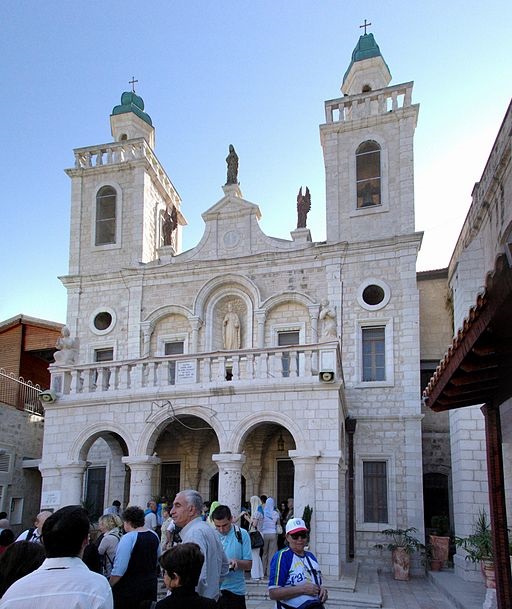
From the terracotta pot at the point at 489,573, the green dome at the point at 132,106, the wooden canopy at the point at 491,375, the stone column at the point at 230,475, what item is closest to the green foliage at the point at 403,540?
the terracotta pot at the point at 489,573

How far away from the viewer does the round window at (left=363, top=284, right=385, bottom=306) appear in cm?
1856

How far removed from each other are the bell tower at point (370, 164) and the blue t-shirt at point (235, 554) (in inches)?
554

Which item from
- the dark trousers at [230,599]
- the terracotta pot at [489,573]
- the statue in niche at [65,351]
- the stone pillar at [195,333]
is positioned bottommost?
the terracotta pot at [489,573]

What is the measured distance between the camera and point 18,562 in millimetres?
3588

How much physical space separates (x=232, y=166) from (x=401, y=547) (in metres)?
12.7

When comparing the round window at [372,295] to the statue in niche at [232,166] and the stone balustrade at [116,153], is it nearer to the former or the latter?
the statue in niche at [232,166]

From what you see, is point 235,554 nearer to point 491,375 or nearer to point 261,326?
point 491,375

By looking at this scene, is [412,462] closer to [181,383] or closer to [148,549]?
[181,383]

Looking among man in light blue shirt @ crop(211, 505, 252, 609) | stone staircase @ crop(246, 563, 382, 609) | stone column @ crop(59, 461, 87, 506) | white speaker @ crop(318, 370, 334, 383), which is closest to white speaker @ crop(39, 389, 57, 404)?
stone column @ crop(59, 461, 87, 506)

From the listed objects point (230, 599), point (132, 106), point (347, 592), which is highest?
point (132, 106)

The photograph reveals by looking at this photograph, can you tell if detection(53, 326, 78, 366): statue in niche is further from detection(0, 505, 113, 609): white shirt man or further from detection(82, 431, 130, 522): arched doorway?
detection(0, 505, 113, 609): white shirt man

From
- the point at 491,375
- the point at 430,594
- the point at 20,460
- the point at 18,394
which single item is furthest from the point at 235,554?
the point at 18,394

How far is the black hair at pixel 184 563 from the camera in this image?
356 cm

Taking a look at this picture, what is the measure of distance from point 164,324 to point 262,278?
3524mm
